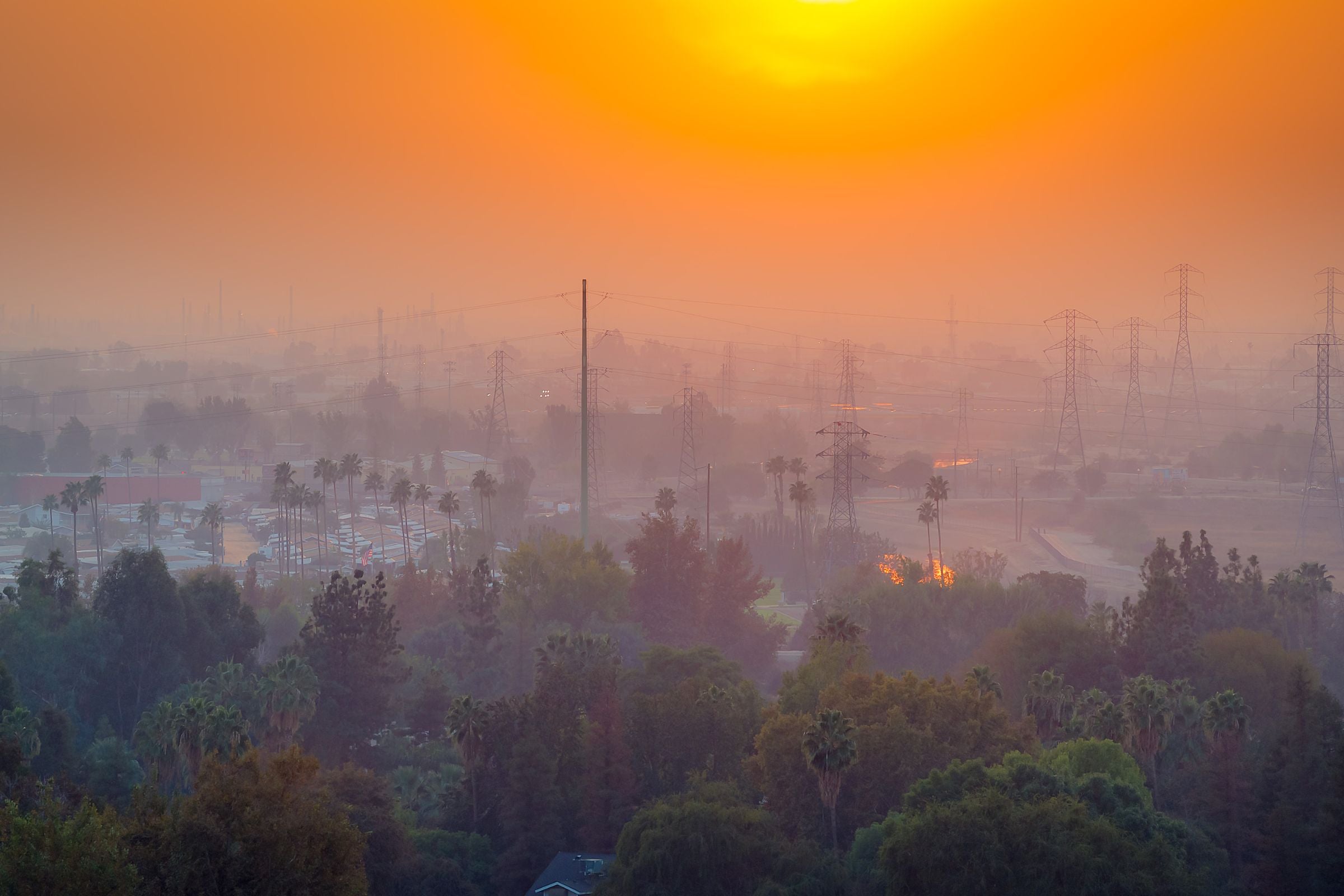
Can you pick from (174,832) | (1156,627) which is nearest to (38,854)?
(174,832)

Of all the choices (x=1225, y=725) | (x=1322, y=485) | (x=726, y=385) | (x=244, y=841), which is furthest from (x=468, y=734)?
(x=726, y=385)

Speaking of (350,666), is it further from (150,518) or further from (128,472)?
(128,472)

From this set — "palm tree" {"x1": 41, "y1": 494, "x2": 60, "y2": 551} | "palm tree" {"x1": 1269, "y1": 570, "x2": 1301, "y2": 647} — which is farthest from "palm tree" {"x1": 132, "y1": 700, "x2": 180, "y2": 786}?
"palm tree" {"x1": 41, "y1": 494, "x2": 60, "y2": 551}

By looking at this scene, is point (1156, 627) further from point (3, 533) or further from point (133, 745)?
point (3, 533)

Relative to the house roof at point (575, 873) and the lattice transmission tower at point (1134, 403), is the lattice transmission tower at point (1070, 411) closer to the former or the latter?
the lattice transmission tower at point (1134, 403)

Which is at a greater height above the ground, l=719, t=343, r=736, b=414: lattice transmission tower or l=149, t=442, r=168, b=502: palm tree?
l=719, t=343, r=736, b=414: lattice transmission tower

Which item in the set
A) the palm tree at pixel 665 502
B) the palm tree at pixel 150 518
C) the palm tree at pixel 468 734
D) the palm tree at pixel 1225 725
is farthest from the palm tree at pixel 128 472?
the palm tree at pixel 1225 725

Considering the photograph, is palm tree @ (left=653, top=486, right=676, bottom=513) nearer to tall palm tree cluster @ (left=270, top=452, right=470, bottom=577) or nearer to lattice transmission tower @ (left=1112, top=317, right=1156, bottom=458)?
tall palm tree cluster @ (left=270, top=452, right=470, bottom=577)

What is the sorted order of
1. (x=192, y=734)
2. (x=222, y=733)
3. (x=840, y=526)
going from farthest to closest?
1. (x=840, y=526)
2. (x=222, y=733)
3. (x=192, y=734)
